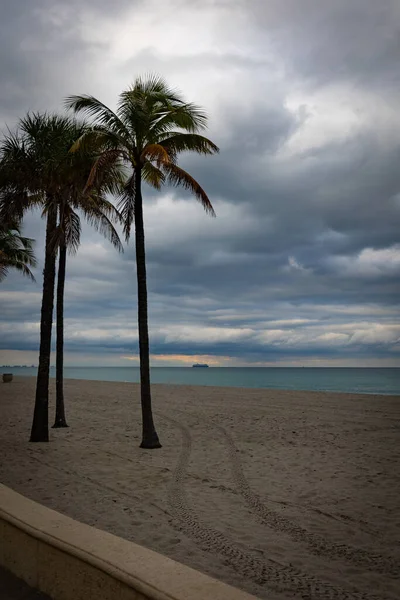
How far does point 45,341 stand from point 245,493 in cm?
740

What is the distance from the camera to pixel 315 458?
446 inches

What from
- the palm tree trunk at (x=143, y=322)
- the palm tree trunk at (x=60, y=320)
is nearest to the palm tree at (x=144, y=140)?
the palm tree trunk at (x=143, y=322)

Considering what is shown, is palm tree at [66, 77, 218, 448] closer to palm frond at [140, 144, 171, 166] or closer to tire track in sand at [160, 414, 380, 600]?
palm frond at [140, 144, 171, 166]

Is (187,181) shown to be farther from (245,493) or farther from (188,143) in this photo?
(245,493)

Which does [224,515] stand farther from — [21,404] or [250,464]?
[21,404]

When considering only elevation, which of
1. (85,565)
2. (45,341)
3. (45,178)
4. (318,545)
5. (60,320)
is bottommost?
(318,545)

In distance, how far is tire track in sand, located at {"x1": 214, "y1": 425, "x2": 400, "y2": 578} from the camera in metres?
5.45

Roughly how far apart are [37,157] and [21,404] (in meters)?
14.4

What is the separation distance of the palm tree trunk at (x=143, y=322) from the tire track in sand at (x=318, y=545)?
15.1 feet

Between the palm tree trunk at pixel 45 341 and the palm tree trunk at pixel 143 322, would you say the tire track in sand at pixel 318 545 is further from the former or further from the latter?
the palm tree trunk at pixel 45 341

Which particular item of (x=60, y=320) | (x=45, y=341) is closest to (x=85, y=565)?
(x=45, y=341)

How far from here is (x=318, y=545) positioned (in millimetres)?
6020

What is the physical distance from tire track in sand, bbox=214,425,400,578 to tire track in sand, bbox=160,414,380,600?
0.74 metres

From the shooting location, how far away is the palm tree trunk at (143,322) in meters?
12.5
